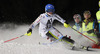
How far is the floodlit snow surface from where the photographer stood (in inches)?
132

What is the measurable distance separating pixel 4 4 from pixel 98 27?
3080 millimetres

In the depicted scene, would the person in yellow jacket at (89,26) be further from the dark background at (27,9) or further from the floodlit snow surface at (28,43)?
the dark background at (27,9)

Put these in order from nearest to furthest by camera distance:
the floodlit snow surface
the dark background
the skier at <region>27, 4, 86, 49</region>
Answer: the floodlit snow surface → the skier at <region>27, 4, 86, 49</region> → the dark background

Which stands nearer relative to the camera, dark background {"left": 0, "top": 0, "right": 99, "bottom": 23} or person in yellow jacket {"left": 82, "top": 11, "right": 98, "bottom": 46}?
person in yellow jacket {"left": 82, "top": 11, "right": 98, "bottom": 46}

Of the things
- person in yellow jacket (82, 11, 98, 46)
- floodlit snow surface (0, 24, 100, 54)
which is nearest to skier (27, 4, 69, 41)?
floodlit snow surface (0, 24, 100, 54)

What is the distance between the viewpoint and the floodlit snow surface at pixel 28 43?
11.0 feet

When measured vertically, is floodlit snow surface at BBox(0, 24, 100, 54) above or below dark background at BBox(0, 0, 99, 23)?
below

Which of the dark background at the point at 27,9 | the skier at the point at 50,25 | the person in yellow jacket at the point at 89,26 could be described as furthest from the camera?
the dark background at the point at 27,9

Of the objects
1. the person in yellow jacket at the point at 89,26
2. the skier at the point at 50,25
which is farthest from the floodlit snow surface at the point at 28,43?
the person in yellow jacket at the point at 89,26

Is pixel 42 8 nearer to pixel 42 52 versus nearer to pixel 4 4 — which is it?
pixel 4 4

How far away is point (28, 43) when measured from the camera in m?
4.79

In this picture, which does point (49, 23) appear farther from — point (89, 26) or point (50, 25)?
point (89, 26)

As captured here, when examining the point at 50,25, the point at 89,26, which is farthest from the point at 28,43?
the point at 89,26

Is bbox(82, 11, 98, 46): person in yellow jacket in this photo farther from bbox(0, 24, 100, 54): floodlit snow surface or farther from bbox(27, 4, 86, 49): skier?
bbox(27, 4, 86, 49): skier
